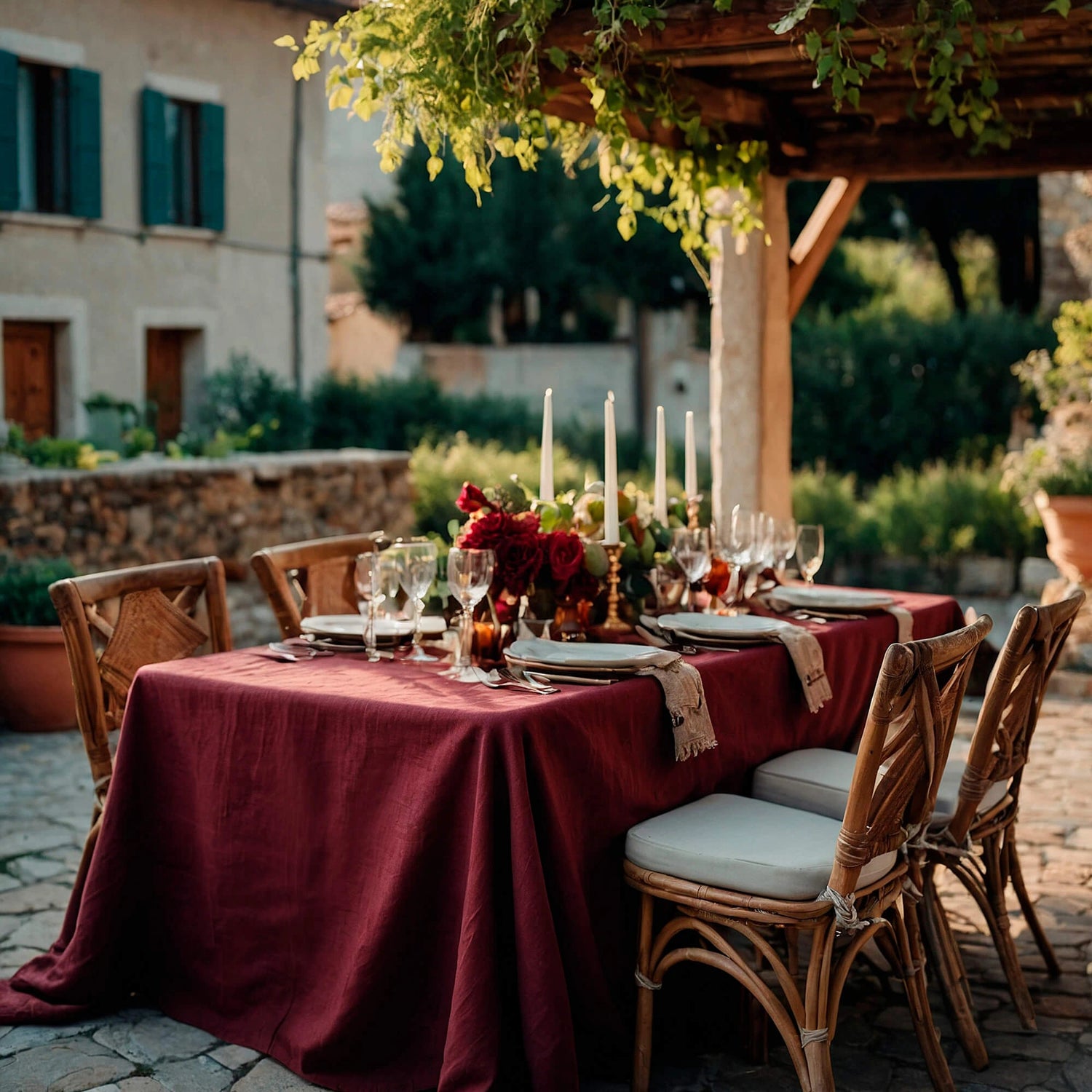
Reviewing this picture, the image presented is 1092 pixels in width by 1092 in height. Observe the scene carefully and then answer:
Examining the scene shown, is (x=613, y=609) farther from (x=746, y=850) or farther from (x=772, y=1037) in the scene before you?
(x=772, y=1037)

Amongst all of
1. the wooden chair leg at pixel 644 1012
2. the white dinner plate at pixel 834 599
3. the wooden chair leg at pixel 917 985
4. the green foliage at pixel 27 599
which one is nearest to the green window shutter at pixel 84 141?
the green foliage at pixel 27 599

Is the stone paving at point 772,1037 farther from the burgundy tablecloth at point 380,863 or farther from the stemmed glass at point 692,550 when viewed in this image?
the stemmed glass at point 692,550

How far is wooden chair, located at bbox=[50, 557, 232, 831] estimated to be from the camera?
10.4ft

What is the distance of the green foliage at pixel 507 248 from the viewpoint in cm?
1739

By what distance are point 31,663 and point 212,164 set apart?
661 centimetres

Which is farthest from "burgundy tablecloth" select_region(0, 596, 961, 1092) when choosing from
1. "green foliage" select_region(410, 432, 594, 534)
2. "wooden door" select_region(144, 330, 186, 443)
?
"wooden door" select_region(144, 330, 186, 443)

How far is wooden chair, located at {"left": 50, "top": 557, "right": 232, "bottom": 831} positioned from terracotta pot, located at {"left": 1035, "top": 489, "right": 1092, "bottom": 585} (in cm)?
508

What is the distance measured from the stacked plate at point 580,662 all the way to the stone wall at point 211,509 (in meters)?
4.54

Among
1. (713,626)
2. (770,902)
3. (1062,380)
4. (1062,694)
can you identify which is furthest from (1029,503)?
(770,902)

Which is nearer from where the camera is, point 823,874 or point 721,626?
point 823,874

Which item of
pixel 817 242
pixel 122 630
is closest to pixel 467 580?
pixel 122 630

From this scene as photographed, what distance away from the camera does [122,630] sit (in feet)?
10.9

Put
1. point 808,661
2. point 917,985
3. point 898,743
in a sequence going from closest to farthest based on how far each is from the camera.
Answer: point 898,743, point 917,985, point 808,661

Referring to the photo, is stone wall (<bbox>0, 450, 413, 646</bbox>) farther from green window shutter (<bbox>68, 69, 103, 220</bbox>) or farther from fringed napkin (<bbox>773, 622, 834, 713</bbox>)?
fringed napkin (<bbox>773, 622, 834, 713</bbox>)
